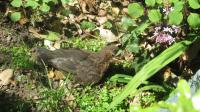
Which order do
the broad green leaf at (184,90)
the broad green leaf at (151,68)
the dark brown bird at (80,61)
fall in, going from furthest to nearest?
the dark brown bird at (80,61)
the broad green leaf at (151,68)
the broad green leaf at (184,90)

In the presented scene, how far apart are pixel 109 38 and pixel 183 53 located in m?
0.65

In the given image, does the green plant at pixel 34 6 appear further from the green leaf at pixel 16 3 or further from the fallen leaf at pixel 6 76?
the fallen leaf at pixel 6 76

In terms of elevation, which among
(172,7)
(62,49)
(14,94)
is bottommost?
(14,94)

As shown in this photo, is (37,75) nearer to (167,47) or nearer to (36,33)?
(36,33)

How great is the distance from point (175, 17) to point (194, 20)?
122 millimetres

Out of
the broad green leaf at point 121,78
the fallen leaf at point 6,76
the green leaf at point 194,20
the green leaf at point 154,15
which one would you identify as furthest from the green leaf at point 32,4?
the green leaf at point 194,20

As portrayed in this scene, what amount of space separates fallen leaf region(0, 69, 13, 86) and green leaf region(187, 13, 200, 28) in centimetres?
124

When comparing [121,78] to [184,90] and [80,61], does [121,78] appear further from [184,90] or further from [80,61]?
[184,90]

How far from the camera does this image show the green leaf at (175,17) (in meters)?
2.62

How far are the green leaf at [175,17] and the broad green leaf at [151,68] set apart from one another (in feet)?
0.56

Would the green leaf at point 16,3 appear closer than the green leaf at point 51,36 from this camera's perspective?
Yes

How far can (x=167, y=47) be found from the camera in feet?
9.64

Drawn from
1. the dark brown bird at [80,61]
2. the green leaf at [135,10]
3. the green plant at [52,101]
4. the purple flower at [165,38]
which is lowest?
the green plant at [52,101]

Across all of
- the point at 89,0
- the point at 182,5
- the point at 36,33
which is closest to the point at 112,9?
the point at 89,0
